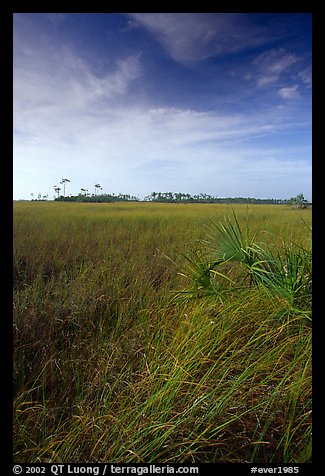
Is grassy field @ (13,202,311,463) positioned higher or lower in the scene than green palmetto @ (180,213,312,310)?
lower

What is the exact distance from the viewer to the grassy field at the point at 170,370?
1413mm

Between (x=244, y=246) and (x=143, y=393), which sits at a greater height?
(x=244, y=246)

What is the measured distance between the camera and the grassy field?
4.64ft

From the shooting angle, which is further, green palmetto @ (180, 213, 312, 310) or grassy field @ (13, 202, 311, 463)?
green palmetto @ (180, 213, 312, 310)

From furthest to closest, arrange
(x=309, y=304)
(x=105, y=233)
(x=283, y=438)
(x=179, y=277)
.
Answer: (x=105, y=233) < (x=179, y=277) < (x=309, y=304) < (x=283, y=438)

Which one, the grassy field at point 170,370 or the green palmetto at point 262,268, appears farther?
the green palmetto at point 262,268

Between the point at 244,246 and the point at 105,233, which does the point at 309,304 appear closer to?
the point at 244,246

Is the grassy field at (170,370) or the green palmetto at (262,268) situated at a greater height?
the green palmetto at (262,268)
